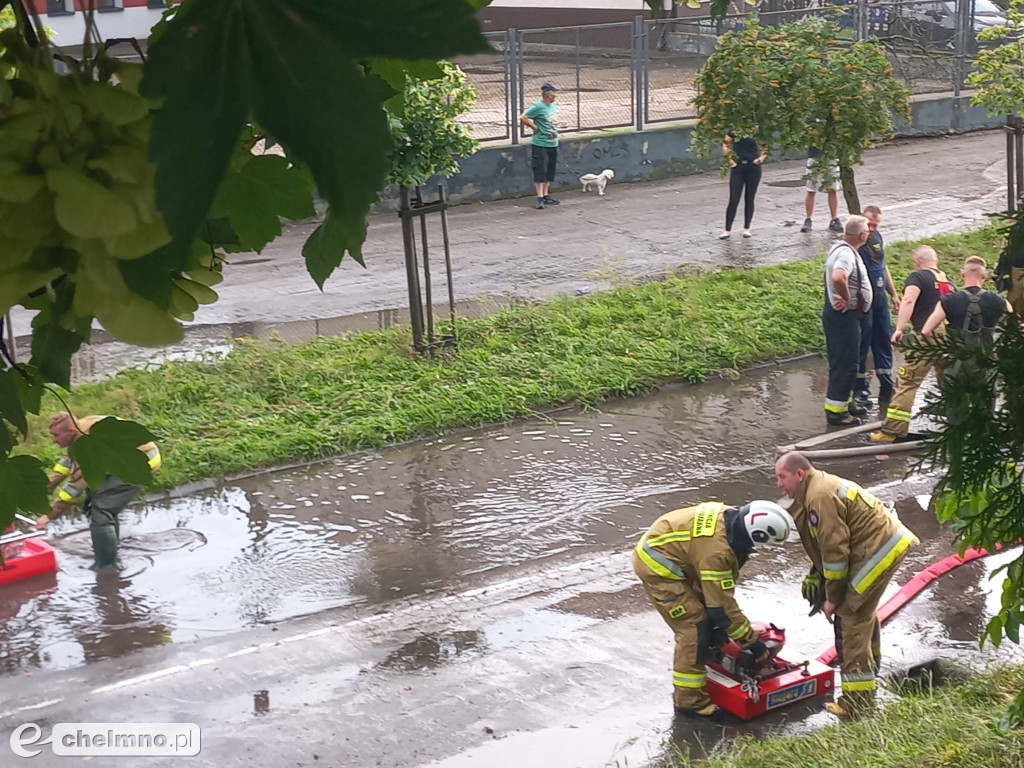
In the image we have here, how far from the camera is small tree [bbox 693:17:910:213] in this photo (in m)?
12.2

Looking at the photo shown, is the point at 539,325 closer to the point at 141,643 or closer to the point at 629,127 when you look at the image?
the point at 141,643

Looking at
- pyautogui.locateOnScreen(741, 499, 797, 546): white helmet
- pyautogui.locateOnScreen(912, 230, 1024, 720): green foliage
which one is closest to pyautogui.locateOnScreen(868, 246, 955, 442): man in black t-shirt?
pyautogui.locateOnScreen(741, 499, 797, 546): white helmet

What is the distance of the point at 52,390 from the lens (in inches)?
70.0

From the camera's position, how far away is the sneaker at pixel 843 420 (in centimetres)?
1089

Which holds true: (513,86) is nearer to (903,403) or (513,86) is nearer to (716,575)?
(903,403)

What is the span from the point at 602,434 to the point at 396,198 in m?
7.89

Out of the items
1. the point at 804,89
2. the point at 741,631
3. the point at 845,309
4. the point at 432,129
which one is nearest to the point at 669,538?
the point at 741,631

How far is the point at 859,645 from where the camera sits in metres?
6.85

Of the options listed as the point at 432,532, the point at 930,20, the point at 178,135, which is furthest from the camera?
the point at 930,20

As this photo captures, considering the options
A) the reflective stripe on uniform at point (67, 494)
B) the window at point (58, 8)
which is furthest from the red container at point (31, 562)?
the window at point (58, 8)

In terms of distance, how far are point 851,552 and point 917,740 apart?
4.37 ft

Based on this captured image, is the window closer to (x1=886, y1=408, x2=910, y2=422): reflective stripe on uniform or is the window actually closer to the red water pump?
the red water pump

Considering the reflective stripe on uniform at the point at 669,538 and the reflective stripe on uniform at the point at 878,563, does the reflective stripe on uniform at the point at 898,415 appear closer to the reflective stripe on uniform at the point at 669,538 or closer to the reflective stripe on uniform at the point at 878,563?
the reflective stripe on uniform at the point at 878,563

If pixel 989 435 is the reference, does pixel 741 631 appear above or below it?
below
